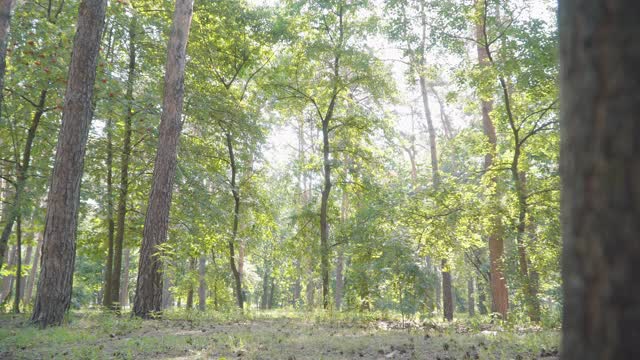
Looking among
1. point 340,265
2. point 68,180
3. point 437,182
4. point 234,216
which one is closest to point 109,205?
point 234,216

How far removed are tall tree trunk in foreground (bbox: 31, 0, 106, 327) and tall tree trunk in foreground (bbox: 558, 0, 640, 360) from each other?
28.6ft

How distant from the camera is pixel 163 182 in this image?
10508 millimetres

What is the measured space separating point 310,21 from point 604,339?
1584 cm

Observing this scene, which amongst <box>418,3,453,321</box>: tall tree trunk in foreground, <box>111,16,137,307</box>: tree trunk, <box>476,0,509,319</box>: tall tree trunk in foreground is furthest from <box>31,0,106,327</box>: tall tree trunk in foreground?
<box>476,0,509,319</box>: tall tree trunk in foreground

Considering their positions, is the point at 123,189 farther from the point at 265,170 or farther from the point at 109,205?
the point at 265,170

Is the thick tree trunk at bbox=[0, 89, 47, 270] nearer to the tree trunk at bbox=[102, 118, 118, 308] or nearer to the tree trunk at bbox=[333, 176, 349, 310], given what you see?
the tree trunk at bbox=[102, 118, 118, 308]

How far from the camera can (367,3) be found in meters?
15.2

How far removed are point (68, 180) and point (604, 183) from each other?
882 cm

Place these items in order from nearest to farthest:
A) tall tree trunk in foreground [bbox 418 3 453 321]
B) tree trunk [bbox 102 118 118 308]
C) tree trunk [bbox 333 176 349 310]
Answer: tree trunk [bbox 102 118 118 308], tall tree trunk in foreground [bbox 418 3 453 321], tree trunk [bbox 333 176 349 310]

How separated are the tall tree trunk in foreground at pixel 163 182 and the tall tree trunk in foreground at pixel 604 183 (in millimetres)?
9590

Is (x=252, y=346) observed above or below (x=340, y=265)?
below

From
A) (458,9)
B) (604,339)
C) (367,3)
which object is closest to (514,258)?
(458,9)

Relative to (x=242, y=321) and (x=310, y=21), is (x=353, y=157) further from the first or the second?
(x=242, y=321)

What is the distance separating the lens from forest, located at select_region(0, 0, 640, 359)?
797 cm
